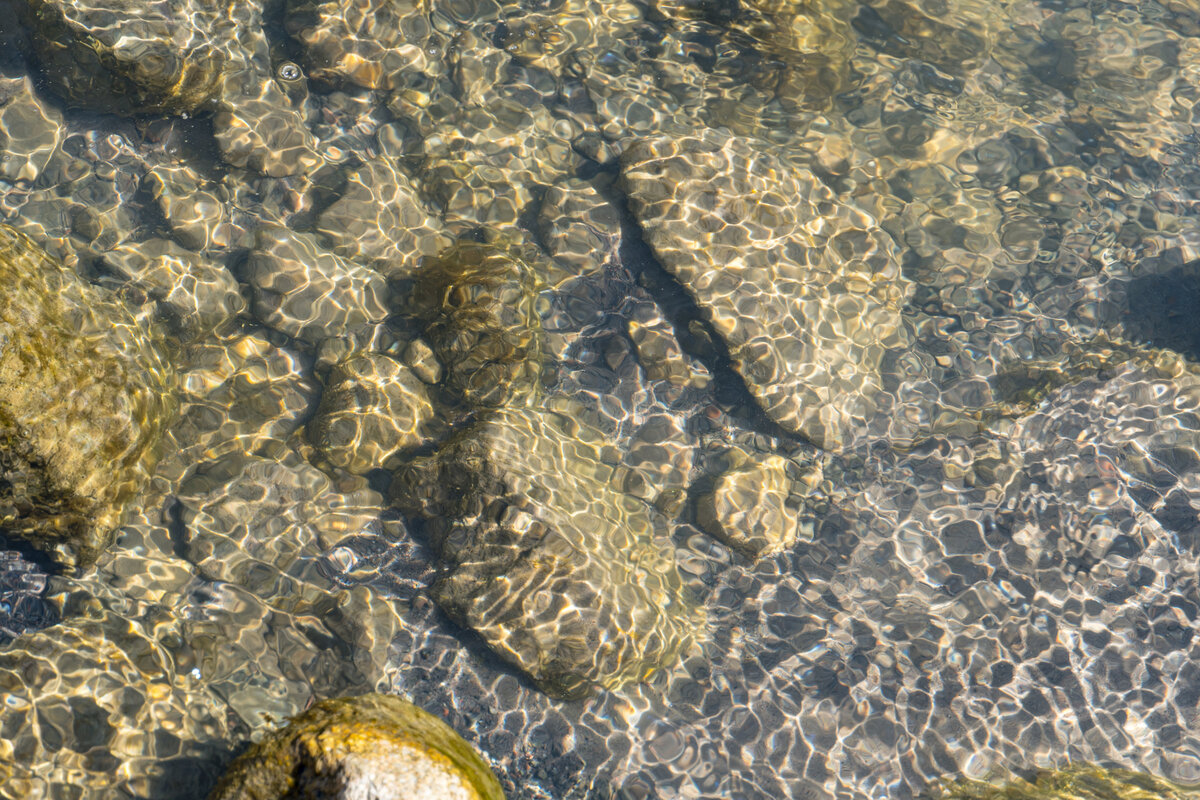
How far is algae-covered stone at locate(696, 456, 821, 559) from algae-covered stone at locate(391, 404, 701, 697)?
751mm

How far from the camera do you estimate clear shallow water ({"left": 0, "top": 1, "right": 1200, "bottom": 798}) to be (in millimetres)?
5668

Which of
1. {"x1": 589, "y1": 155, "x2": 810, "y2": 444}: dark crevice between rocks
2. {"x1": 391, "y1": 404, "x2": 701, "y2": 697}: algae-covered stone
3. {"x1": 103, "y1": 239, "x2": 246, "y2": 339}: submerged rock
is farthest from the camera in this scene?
{"x1": 589, "y1": 155, "x2": 810, "y2": 444}: dark crevice between rocks

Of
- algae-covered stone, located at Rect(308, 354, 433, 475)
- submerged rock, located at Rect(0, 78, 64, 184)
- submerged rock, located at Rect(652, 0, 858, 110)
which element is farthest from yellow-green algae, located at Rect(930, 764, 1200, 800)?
submerged rock, located at Rect(0, 78, 64, 184)

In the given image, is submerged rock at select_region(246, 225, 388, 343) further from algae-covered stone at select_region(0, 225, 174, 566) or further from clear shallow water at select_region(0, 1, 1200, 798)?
algae-covered stone at select_region(0, 225, 174, 566)

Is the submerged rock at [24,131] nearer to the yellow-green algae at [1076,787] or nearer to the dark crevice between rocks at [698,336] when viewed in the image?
the dark crevice between rocks at [698,336]

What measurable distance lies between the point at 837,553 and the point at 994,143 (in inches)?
236

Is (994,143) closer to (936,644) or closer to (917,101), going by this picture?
(917,101)

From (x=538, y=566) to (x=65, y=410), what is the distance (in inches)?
128

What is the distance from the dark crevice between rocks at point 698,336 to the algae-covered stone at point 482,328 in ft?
4.12

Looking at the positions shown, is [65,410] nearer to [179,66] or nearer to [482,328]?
[482,328]

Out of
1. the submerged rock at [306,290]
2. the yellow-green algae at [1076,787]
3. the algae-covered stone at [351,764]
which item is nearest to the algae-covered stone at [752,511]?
the yellow-green algae at [1076,787]

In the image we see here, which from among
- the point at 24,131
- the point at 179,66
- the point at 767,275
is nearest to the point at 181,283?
the point at 179,66

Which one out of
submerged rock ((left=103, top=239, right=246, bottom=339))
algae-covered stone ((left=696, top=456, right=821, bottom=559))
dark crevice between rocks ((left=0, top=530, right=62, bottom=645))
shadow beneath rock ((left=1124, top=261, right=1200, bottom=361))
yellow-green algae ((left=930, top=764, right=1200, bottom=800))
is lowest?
yellow-green algae ((left=930, top=764, right=1200, bottom=800))

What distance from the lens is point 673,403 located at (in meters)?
7.26
